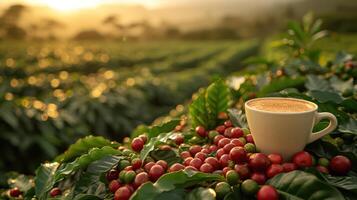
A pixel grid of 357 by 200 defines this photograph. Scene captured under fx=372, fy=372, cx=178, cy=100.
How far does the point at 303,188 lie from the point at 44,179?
98cm

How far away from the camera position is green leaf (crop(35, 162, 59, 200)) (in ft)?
4.65

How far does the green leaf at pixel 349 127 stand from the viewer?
150 centimetres

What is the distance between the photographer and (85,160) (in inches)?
54.7

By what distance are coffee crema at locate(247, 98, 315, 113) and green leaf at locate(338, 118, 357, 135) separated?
Result: 0.78 ft

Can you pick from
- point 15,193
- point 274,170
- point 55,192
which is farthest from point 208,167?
point 15,193

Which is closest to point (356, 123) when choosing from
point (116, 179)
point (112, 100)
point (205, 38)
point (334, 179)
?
point (334, 179)

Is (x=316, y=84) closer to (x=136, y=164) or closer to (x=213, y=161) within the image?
(x=213, y=161)

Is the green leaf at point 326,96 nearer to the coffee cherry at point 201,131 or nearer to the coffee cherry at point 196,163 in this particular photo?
the coffee cherry at point 201,131

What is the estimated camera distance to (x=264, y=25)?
77875 millimetres

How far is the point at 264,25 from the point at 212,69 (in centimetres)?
6791

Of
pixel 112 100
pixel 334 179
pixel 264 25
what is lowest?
pixel 264 25

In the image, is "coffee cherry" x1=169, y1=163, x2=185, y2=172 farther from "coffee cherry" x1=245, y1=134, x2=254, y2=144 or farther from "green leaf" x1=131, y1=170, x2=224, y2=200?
"coffee cherry" x1=245, y1=134, x2=254, y2=144

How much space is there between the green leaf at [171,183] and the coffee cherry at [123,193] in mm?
97

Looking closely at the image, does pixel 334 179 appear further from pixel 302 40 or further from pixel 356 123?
pixel 302 40
